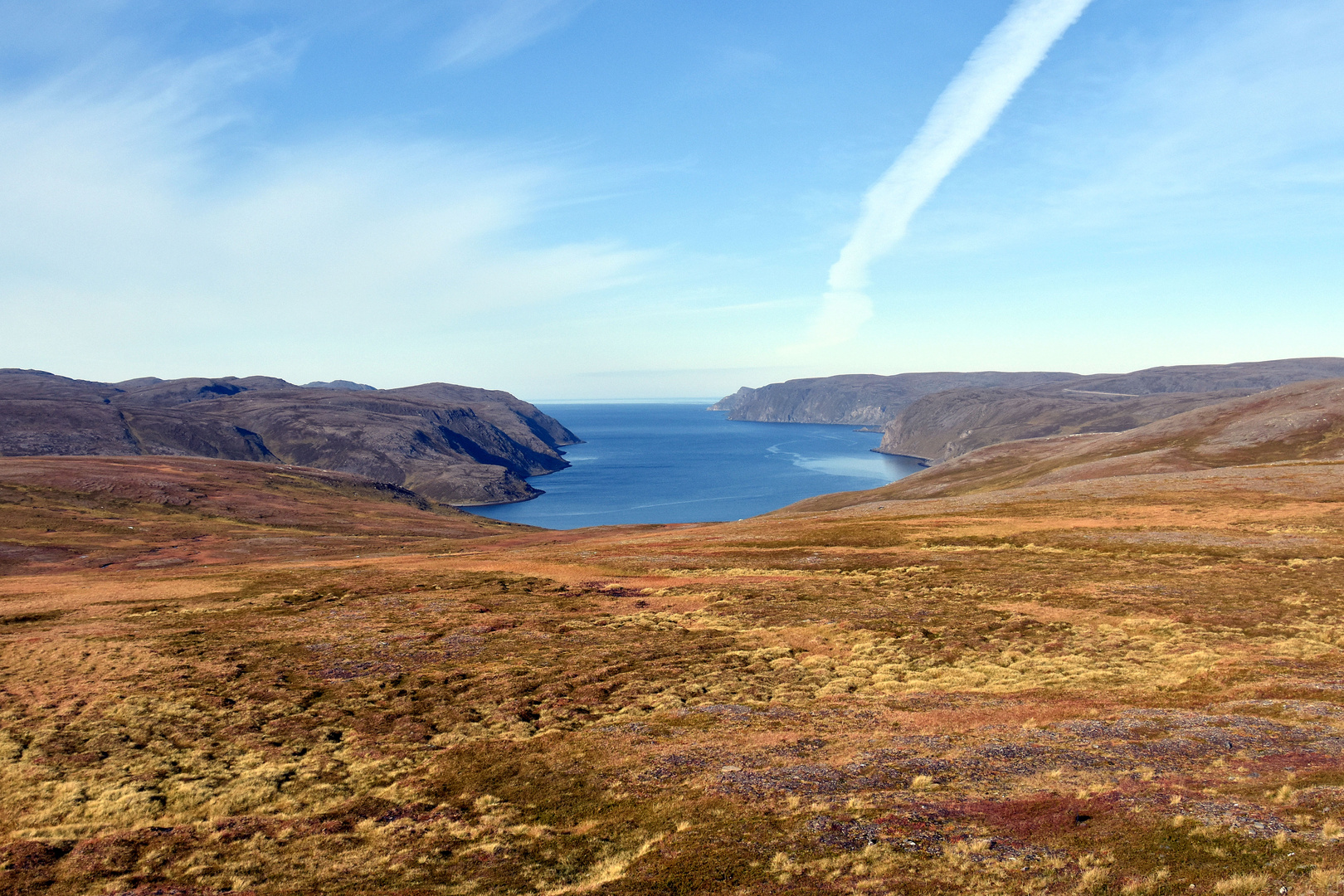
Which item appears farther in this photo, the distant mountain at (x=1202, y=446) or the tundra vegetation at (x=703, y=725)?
the distant mountain at (x=1202, y=446)

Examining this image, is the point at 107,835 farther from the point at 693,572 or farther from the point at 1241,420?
the point at 1241,420

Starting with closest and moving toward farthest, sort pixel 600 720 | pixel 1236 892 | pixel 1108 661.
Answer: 1. pixel 1236 892
2. pixel 600 720
3. pixel 1108 661

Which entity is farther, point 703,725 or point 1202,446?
point 1202,446

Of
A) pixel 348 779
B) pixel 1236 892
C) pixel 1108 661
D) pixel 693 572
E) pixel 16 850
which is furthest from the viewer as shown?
pixel 693 572

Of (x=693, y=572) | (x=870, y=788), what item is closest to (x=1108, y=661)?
(x=870, y=788)

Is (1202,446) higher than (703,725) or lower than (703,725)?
higher
